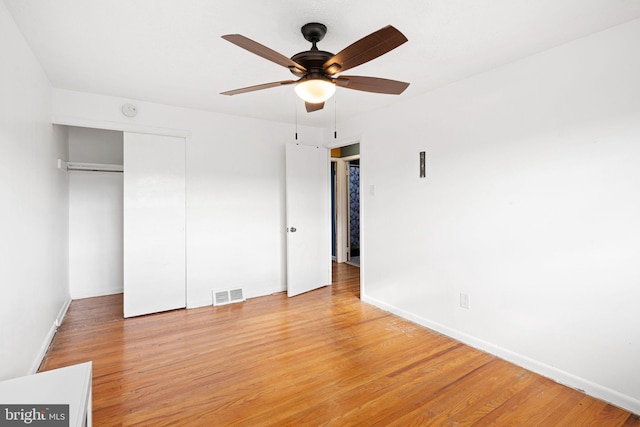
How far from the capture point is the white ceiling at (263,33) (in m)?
1.84

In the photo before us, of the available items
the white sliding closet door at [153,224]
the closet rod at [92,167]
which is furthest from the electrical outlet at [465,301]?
the closet rod at [92,167]

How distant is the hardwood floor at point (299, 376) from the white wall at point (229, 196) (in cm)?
70

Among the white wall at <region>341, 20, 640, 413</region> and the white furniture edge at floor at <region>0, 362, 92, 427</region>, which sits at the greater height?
the white wall at <region>341, 20, 640, 413</region>

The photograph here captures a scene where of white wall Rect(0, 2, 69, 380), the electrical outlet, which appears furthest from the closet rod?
the electrical outlet

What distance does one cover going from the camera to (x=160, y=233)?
3711 millimetres

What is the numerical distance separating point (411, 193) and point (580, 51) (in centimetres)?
172

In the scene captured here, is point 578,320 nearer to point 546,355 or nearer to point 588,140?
point 546,355

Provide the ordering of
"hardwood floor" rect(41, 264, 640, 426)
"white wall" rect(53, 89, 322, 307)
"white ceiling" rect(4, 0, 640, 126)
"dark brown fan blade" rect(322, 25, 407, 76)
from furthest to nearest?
1. "white wall" rect(53, 89, 322, 307)
2. "hardwood floor" rect(41, 264, 640, 426)
3. "white ceiling" rect(4, 0, 640, 126)
4. "dark brown fan blade" rect(322, 25, 407, 76)

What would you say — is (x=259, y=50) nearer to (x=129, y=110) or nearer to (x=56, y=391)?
(x=56, y=391)

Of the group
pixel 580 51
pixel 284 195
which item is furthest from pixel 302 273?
pixel 580 51

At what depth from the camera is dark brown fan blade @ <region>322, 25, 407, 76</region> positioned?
57.2 inches

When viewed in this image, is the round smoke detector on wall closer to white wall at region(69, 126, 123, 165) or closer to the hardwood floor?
white wall at region(69, 126, 123, 165)

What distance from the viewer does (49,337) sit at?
2.86 meters

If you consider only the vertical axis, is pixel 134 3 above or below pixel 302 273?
above
